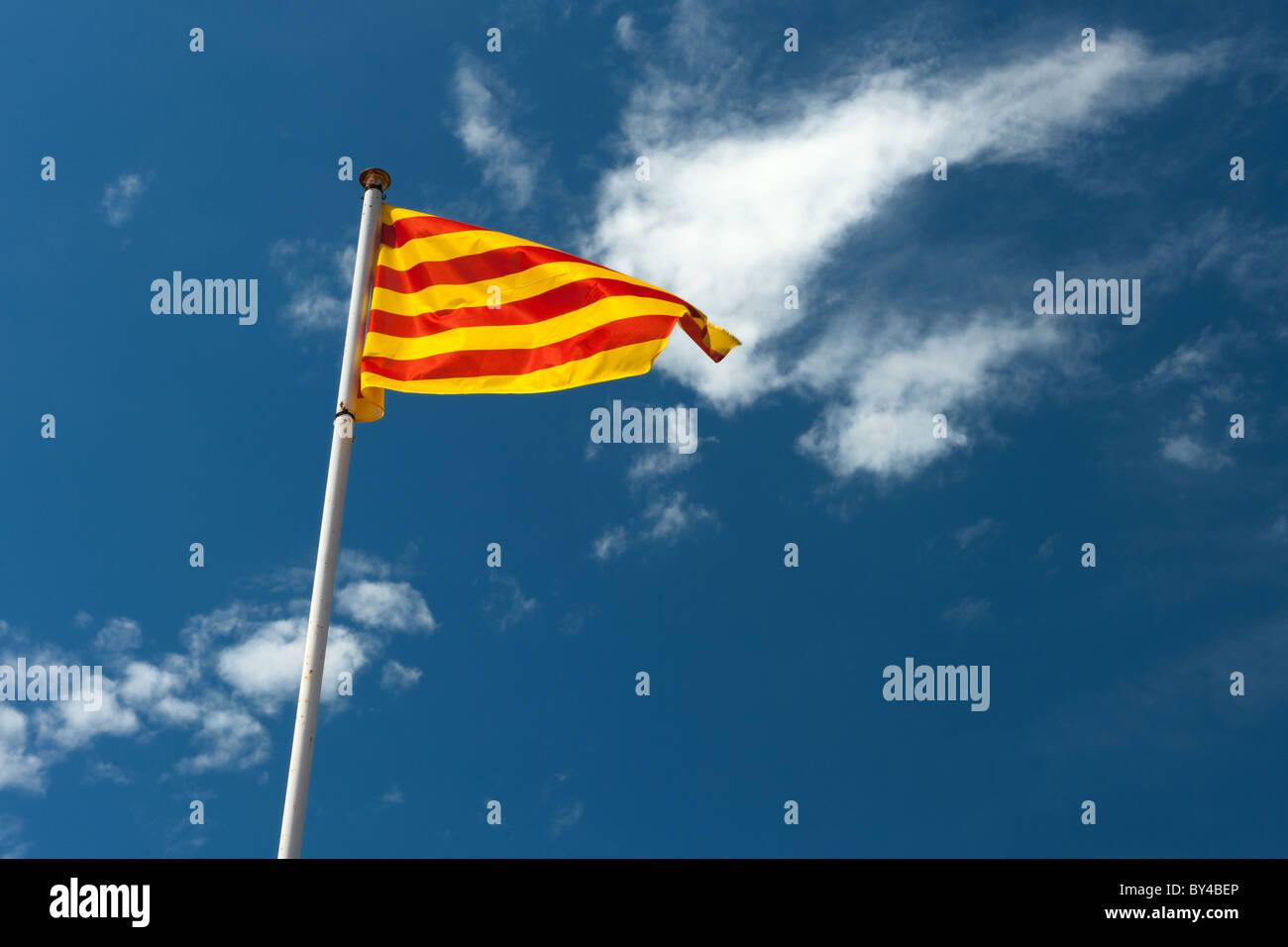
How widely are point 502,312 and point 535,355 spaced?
0.78 metres

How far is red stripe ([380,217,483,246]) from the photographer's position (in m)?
17.0

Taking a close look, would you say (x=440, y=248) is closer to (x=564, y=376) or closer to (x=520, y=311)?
(x=520, y=311)

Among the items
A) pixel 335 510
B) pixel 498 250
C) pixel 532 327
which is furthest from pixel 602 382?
pixel 335 510

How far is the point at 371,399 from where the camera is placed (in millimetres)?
15477

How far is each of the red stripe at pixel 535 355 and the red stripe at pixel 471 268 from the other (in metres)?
1.13

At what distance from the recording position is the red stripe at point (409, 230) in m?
17.0

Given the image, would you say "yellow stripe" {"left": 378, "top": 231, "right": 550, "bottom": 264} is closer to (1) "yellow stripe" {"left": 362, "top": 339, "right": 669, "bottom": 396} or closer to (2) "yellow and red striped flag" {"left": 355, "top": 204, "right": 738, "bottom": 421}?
(2) "yellow and red striped flag" {"left": 355, "top": 204, "right": 738, "bottom": 421}

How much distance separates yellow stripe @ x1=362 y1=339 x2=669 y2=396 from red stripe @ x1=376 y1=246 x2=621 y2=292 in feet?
4.81

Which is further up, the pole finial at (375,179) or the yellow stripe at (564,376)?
the pole finial at (375,179)

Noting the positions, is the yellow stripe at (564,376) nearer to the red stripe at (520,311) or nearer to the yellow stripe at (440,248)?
the red stripe at (520,311)

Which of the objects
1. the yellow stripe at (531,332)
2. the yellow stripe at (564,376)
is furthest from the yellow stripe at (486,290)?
the yellow stripe at (564,376)

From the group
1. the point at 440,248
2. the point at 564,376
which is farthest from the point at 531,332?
the point at 440,248
